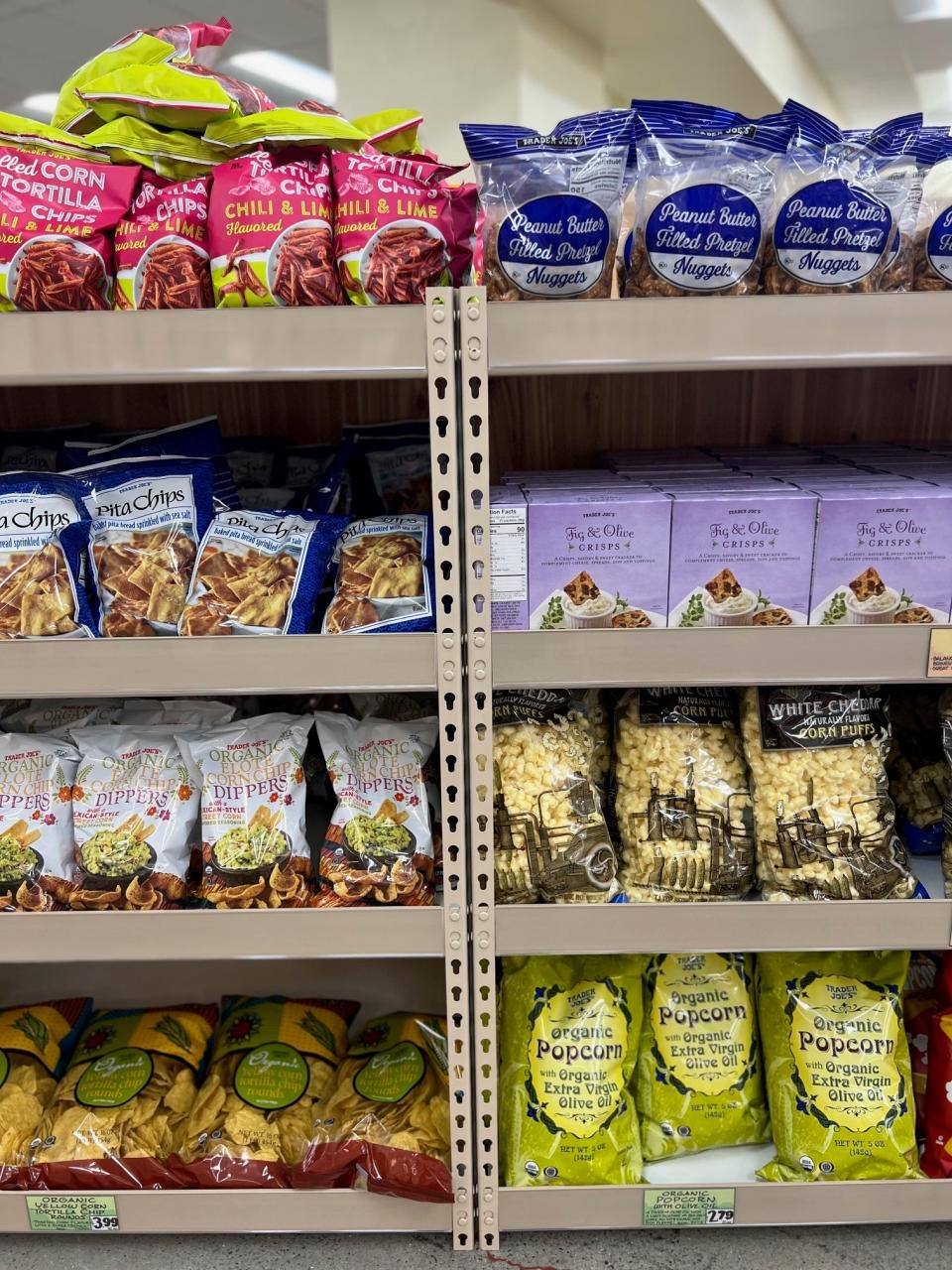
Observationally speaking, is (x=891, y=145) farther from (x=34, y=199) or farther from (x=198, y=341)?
(x=34, y=199)

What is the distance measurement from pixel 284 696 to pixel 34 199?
83 centimetres

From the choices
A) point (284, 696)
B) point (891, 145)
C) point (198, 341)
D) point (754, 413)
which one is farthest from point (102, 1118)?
point (891, 145)

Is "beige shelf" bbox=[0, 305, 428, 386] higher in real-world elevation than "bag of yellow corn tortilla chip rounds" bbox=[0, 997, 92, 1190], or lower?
higher

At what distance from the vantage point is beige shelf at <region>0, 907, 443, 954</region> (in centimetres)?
125

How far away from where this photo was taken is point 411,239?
1111 mm

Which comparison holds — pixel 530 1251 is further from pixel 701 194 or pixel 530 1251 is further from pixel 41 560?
pixel 701 194

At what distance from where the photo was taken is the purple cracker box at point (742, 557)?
118cm

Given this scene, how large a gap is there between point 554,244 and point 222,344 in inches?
16.3

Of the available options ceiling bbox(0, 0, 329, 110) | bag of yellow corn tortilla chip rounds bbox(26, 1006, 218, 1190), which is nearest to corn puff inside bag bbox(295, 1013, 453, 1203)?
bag of yellow corn tortilla chip rounds bbox(26, 1006, 218, 1190)

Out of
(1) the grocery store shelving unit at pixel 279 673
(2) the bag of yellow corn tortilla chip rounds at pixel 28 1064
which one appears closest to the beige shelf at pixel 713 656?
(1) the grocery store shelving unit at pixel 279 673

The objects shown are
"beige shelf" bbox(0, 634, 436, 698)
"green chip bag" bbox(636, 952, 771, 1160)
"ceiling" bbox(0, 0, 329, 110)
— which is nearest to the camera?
"beige shelf" bbox(0, 634, 436, 698)

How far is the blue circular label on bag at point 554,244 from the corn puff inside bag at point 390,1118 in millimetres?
1219

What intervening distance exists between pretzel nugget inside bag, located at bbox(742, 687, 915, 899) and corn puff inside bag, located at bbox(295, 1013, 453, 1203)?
0.64 metres

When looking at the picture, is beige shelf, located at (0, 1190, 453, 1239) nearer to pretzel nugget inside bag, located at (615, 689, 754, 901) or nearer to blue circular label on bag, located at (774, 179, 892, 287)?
pretzel nugget inside bag, located at (615, 689, 754, 901)
